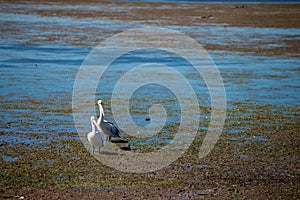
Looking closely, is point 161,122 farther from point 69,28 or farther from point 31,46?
point 69,28

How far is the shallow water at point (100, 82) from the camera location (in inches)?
527

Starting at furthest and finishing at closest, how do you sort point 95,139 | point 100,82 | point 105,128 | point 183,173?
point 100,82, point 105,128, point 95,139, point 183,173

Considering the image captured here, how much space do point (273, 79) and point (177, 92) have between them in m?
4.21

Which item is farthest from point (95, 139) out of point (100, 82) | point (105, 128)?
point (100, 82)

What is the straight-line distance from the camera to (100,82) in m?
18.9

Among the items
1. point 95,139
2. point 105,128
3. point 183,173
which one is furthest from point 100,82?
→ point 183,173

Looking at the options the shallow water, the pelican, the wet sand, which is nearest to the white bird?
the wet sand

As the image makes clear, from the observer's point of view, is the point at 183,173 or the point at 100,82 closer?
the point at 183,173

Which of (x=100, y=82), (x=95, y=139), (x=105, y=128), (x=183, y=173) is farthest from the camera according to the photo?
(x=100, y=82)

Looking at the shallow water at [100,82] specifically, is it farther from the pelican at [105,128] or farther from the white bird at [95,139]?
the white bird at [95,139]

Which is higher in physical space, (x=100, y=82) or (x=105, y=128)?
(x=105, y=128)

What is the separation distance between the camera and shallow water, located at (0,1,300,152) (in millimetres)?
13375

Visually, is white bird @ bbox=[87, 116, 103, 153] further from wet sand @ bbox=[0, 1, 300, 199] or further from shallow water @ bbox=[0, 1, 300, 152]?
shallow water @ bbox=[0, 1, 300, 152]

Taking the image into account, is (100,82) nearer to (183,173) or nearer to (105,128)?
(105,128)
